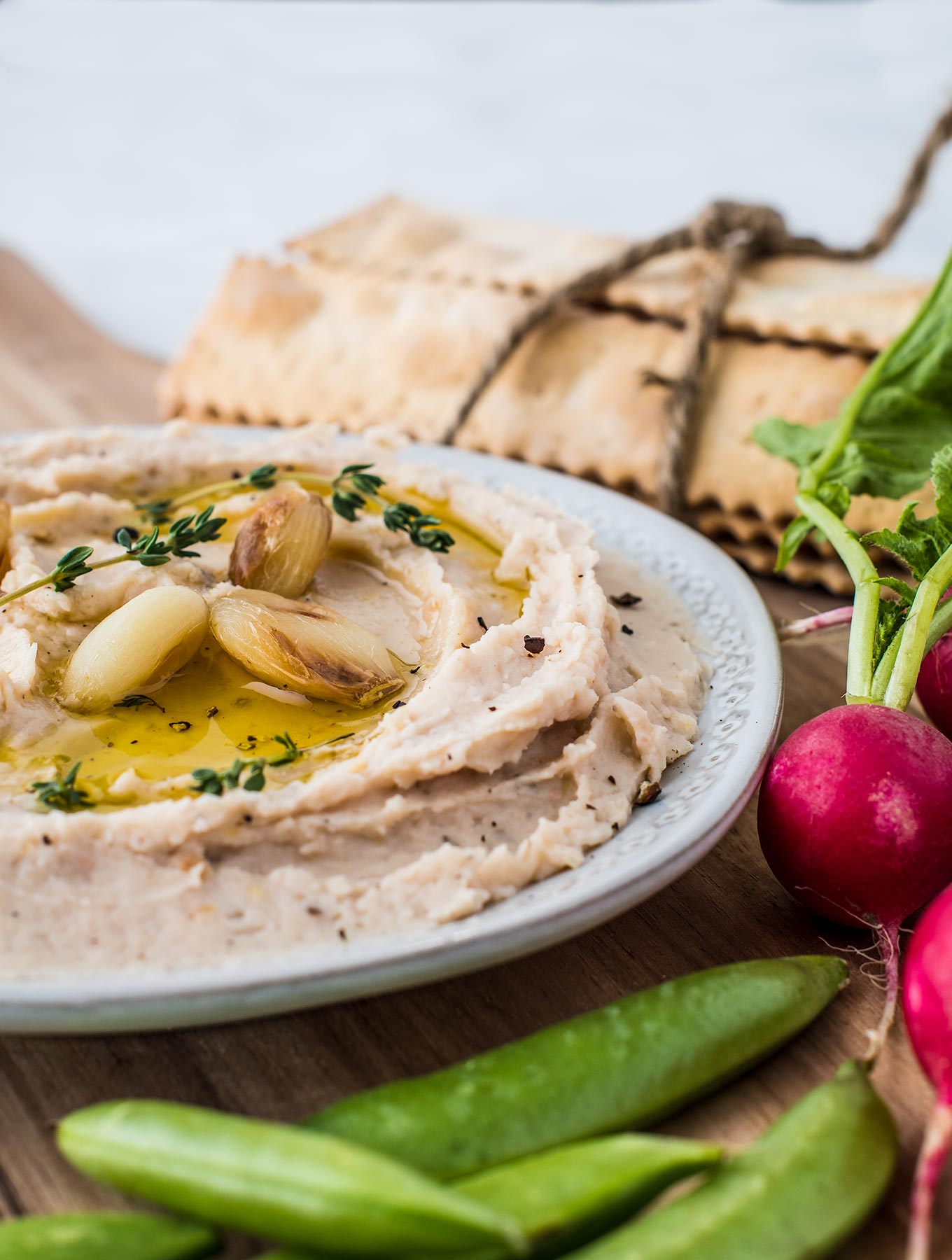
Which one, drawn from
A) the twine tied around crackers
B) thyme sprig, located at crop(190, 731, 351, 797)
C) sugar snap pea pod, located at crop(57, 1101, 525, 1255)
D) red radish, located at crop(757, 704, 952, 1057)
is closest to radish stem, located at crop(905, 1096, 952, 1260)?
red radish, located at crop(757, 704, 952, 1057)

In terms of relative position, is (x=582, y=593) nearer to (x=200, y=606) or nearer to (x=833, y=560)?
(x=200, y=606)

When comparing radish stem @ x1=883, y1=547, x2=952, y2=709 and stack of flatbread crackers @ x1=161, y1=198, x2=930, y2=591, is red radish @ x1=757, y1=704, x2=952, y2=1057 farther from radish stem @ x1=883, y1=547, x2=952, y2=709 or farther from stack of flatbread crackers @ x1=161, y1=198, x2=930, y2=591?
stack of flatbread crackers @ x1=161, y1=198, x2=930, y2=591

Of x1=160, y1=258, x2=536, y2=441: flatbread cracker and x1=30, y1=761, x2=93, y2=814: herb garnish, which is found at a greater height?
x1=160, y1=258, x2=536, y2=441: flatbread cracker

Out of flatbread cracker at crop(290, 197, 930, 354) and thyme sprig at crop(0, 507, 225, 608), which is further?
flatbread cracker at crop(290, 197, 930, 354)

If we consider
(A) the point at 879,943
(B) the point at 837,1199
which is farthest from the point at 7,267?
(B) the point at 837,1199

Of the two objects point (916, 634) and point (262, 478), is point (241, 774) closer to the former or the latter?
point (262, 478)

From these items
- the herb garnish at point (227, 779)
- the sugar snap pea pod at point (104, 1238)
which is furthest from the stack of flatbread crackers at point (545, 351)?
the sugar snap pea pod at point (104, 1238)
